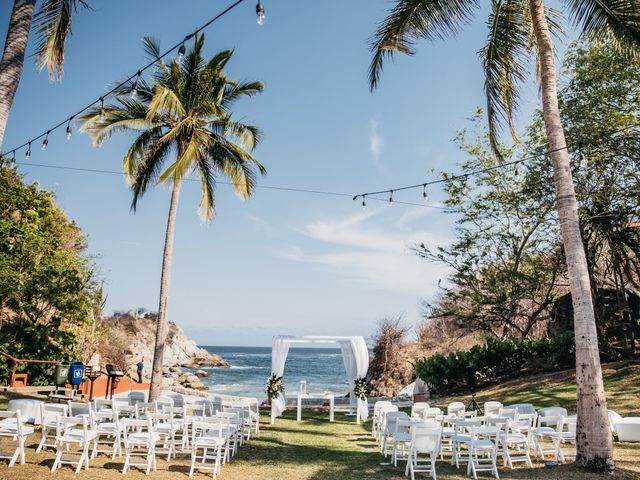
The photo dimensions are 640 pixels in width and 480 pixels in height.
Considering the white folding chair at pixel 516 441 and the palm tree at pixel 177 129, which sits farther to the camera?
the palm tree at pixel 177 129

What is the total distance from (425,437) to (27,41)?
832 centimetres

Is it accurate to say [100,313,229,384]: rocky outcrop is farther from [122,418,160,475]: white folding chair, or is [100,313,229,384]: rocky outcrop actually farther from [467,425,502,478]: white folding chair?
[467,425,502,478]: white folding chair

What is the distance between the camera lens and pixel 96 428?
7.89 meters

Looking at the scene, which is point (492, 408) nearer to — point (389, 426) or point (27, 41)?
point (389, 426)

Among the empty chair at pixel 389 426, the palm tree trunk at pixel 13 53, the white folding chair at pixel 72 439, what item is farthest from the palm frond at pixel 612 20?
the white folding chair at pixel 72 439

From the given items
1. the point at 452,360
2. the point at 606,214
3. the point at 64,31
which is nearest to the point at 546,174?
the point at 606,214

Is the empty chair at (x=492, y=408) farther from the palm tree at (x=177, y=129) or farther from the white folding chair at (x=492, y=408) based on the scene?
the palm tree at (x=177, y=129)

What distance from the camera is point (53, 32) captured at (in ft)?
24.9

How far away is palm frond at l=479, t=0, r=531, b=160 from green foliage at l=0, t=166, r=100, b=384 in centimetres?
1593

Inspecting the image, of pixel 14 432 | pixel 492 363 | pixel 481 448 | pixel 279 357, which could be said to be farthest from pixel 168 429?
pixel 492 363

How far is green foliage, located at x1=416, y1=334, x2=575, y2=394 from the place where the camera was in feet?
60.6

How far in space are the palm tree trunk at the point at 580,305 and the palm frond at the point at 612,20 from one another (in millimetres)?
700

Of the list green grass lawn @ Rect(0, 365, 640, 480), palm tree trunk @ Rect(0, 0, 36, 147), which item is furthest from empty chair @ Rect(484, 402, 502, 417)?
palm tree trunk @ Rect(0, 0, 36, 147)

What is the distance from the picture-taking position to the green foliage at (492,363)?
18.5 meters
